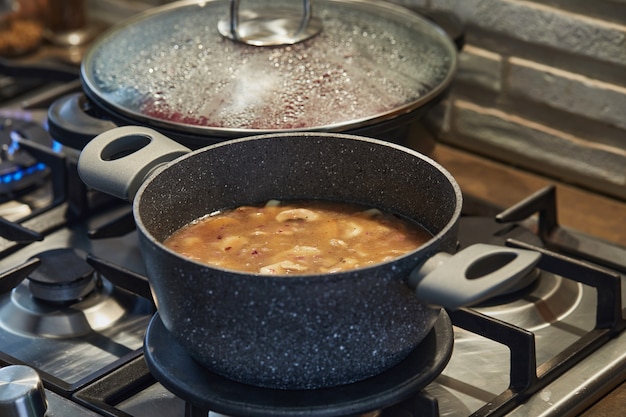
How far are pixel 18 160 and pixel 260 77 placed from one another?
40cm

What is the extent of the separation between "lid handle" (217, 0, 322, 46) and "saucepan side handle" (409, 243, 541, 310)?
16.5 inches

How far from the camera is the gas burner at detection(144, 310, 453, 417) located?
70cm

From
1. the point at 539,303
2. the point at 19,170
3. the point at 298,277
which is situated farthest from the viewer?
the point at 19,170

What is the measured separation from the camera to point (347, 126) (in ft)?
2.98

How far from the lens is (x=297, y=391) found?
0.72 metres

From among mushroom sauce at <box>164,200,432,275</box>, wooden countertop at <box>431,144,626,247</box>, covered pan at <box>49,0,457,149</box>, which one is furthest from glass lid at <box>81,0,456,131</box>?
wooden countertop at <box>431,144,626,247</box>

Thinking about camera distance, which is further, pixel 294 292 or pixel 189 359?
pixel 189 359

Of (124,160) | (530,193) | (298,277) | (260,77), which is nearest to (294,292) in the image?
(298,277)

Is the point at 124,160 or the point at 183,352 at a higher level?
the point at 124,160

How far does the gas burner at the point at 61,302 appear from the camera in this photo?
95 centimetres

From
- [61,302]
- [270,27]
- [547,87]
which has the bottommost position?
[61,302]

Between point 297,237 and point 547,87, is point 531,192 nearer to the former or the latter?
point 547,87

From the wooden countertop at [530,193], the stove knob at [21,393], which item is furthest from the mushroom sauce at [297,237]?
the wooden countertop at [530,193]

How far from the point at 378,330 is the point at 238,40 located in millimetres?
442
